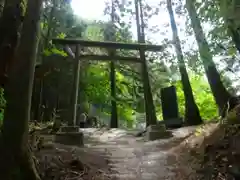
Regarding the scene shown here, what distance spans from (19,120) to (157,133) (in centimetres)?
667

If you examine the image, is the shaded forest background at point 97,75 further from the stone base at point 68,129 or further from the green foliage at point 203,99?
the stone base at point 68,129

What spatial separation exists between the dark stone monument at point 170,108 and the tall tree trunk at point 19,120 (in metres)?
9.16

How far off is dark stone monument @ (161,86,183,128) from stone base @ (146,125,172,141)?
8.19 feet

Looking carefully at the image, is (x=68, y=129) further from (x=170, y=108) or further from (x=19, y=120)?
(x=170, y=108)

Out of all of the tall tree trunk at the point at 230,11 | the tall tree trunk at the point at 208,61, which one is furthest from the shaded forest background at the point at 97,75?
the tall tree trunk at the point at 230,11

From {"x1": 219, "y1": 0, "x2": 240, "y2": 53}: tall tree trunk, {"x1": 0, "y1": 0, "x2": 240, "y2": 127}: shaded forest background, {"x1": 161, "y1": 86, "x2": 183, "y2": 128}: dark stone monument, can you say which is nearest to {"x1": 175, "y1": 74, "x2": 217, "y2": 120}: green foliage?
{"x1": 0, "y1": 0, "x2": 240, "y2": 127}: shaded forest background

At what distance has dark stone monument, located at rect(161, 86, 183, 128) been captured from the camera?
12.2m

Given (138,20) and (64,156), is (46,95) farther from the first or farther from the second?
(64,156)

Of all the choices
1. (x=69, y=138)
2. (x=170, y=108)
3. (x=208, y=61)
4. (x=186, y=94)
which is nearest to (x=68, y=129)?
(x=69, y=138)

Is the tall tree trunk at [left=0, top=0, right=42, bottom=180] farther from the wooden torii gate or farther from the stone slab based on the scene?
the stone slab

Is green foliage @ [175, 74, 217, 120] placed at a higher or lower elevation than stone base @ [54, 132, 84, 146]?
higher

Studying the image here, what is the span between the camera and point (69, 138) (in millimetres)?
8312

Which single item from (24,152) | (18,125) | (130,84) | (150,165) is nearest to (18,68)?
(18,125)

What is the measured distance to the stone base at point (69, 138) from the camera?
26.9 ft
